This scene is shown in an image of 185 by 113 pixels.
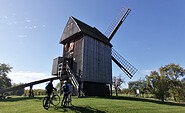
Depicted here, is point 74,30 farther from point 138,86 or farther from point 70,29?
point 138,86

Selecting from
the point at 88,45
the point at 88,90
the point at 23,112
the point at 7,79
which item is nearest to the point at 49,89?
the point at 23,112

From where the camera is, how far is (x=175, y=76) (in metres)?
34.2

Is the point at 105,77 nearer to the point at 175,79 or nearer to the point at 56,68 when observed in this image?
the point at 56,68

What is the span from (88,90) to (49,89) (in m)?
9.36

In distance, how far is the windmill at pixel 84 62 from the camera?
55.4ft

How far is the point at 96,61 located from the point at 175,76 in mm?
26798

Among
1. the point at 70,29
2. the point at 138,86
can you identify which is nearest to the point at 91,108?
the point at 70,29

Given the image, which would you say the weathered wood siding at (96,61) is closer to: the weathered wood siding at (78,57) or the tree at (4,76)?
the weathered wood siding at (78,57)

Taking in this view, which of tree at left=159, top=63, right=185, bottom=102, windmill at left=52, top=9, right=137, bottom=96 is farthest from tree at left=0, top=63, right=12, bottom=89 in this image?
tree at left=159, top=63, right=185, bottom=102

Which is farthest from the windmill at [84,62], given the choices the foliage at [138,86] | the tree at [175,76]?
the foliage at [138,86]

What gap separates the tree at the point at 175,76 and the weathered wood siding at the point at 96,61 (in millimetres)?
21610

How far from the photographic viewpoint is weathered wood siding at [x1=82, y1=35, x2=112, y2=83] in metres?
17.2

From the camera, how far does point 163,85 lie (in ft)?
73.3

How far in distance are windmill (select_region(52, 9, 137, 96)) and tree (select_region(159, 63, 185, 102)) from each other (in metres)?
18.8
